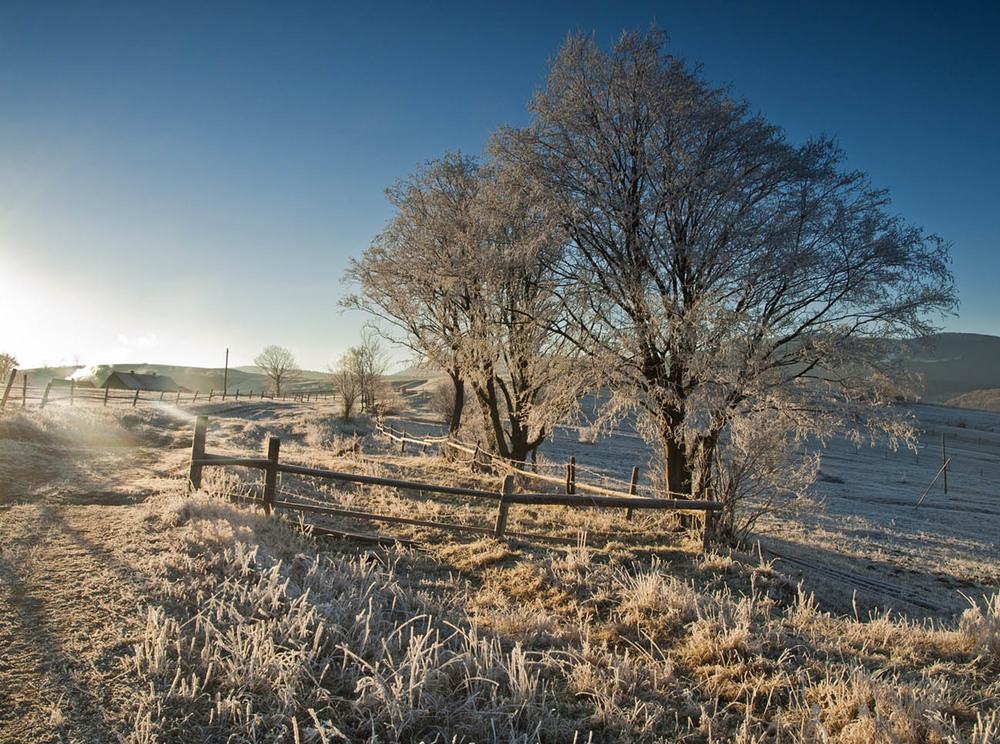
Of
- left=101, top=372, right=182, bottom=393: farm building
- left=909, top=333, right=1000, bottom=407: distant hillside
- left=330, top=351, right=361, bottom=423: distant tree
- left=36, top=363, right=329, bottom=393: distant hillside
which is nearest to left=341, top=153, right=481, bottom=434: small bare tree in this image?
left=330, top=351, right=361, bottom=423: distant tree

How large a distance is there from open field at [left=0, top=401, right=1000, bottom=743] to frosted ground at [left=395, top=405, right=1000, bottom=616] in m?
1.34

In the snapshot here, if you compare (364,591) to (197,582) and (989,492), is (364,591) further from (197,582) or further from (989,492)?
(989,492)

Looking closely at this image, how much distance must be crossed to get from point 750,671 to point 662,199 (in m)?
7.78

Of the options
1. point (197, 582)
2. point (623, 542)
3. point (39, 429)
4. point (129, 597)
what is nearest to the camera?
point (129, 597)

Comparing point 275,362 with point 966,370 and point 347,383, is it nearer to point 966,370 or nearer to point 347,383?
point 347,383

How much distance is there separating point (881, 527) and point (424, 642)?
824 inches

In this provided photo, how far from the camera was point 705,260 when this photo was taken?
9023 millimetres

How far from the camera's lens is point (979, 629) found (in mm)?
4656

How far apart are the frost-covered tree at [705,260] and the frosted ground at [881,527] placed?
7.26 feet

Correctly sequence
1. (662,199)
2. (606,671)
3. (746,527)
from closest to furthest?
(606,671) < (662,199) < (746,527)

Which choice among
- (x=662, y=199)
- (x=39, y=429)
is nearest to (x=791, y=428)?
(x=662, y=199)

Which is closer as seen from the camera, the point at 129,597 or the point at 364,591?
the point at 129,597

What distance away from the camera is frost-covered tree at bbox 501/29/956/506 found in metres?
8.85

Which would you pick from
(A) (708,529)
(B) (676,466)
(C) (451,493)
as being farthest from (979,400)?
(C) (451,493)
